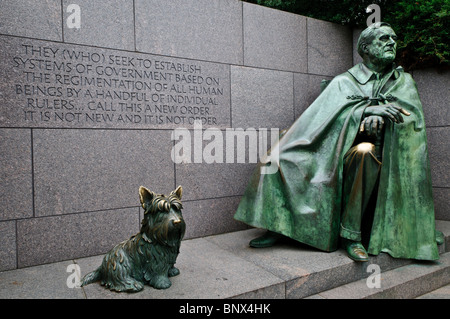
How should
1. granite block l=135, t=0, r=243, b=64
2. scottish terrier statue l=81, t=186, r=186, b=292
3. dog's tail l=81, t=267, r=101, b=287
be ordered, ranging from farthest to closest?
granite block l=135, t=0, r=243, b=64
dog's tail l=81, t=267, r=101, b=287
scottish terrier statue l=81, t=186, r=186, b=292

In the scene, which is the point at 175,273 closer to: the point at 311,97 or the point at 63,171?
the point at 63,171

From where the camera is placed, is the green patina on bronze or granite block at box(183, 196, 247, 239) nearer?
the green patina on bronze

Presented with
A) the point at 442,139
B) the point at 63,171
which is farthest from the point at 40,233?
the point at 442,139

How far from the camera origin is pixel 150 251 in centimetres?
269

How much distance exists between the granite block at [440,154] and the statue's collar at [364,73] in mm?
1790

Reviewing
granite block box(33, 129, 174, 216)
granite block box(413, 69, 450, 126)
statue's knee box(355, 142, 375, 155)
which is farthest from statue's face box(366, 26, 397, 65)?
granite block box(33, 129, 174, 216)

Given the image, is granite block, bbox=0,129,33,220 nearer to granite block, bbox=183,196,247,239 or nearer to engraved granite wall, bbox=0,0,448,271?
engraved granite wall, bbox=0,0,448,271

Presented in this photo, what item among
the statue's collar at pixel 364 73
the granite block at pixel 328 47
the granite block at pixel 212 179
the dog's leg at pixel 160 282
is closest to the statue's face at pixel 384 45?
the statue's collar at pixel 364 73

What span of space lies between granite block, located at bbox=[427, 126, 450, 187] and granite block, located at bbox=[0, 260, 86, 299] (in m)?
5.08

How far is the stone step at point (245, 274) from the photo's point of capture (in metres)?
2.72

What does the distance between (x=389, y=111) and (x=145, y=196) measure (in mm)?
2477

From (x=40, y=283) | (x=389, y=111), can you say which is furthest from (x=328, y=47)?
(x=40, y=283)

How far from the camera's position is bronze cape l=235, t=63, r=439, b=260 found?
3.54m

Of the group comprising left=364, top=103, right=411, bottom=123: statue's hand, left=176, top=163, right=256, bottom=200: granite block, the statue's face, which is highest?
the statue's face
